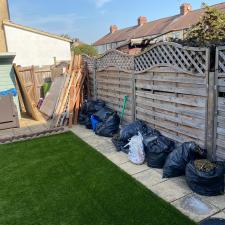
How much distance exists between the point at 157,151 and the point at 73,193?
65.2 inches

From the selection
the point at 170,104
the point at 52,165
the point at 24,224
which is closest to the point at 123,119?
the point at 170,104

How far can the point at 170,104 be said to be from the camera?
16.7 ft

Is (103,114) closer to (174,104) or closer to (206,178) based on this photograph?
(174,104)

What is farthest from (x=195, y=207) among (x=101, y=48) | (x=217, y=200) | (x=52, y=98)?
(x=101, y=48)

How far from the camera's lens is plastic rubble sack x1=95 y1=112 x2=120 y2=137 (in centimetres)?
662

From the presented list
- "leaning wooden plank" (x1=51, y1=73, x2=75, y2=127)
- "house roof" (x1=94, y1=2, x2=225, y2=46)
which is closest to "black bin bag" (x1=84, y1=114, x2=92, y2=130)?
Answer: "leaning wooden plank" (x1=51, y1=73, x2=75, y2=127)

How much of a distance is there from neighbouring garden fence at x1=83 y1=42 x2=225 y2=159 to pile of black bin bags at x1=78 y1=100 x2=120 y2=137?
1.29 feet

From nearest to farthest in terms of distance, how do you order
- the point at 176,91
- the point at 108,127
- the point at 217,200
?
the point at 217,200
the point at 176,91
the point at 108,127

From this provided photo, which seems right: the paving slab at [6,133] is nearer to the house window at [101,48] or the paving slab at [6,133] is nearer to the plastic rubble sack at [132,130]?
the plastic rubble sack at [132,130]

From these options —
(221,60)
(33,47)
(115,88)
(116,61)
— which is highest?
(33,47)

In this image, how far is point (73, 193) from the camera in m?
3.98

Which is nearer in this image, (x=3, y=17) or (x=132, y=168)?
(x=132, y=168)

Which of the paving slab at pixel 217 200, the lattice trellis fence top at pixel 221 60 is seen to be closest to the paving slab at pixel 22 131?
the paving slab at pixel 217 200

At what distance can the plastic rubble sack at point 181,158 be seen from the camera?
4141 millimetres
